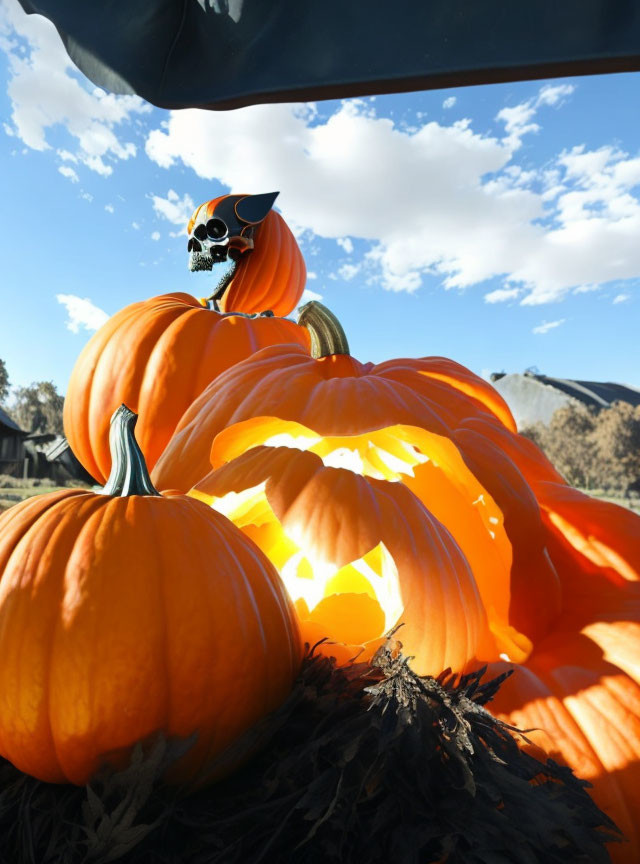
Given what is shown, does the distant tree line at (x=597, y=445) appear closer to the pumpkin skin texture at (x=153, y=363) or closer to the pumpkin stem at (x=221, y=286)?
the pumpkin stem at (x=221, y=286)

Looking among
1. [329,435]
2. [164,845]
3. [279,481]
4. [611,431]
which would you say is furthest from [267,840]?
[611,431]

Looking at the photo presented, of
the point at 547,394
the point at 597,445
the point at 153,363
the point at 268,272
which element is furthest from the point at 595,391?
the point at 153,363

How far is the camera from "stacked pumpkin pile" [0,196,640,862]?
0.61m

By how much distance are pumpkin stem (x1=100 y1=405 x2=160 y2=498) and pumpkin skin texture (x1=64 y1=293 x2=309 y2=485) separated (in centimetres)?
94

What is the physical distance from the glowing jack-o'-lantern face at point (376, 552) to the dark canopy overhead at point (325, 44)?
66 centimetres

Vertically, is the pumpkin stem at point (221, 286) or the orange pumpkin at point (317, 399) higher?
the pumpkin stem at point (221, 286)

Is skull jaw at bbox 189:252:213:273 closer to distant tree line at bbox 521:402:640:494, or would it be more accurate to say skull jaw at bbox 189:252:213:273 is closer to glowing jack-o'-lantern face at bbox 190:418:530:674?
glowing jack-o'-lantern face at bbox 190:418:530:674

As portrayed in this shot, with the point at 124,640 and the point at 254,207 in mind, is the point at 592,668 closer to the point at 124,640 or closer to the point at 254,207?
the point at 124,640

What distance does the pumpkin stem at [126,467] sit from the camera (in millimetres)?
795

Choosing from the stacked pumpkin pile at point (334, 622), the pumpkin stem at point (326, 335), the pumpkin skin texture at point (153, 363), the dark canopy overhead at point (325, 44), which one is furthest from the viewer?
the pumpkin skin texture at point (153, 363)

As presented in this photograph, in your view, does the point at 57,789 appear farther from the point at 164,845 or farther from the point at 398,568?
the point at 398,568

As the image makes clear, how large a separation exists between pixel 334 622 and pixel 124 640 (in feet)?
1.10

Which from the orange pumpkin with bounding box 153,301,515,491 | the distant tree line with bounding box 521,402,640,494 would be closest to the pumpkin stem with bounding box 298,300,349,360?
the orange pumpkin with bounding box 153,301,515,491

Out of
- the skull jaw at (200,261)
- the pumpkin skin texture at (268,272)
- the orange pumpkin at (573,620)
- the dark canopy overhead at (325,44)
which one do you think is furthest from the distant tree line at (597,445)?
the dark canopy overhead at (325,44)
